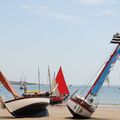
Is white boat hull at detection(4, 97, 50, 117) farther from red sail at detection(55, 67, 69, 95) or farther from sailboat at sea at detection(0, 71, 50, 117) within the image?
red sail at detection(55, 67, 69, 95)

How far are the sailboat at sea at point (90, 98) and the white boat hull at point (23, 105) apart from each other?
2.72 metres

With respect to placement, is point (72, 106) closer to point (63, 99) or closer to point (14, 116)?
point (14, 116)

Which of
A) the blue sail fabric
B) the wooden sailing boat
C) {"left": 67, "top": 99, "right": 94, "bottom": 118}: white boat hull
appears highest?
the blue sail fabric

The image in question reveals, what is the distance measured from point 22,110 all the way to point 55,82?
3811 centimetres

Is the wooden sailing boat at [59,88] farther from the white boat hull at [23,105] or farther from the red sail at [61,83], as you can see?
the white boat hull at [23,105]

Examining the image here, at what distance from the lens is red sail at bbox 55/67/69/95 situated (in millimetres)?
78375

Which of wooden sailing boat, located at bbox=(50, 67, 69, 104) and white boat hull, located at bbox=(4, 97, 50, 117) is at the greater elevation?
white boat hull, located at bbox=(4, 97, 50, 117)

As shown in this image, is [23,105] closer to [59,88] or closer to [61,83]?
[59,88]

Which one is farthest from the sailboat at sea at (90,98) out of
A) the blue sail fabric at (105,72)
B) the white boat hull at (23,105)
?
the white boat hull at (23,105)

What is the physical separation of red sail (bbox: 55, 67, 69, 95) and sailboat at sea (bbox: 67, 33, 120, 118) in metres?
35.8

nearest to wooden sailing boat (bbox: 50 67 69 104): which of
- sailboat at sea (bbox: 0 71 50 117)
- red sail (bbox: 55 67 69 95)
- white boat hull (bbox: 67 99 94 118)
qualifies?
red sail (bbox: 55 67 69 95)

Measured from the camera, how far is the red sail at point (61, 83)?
7838cm

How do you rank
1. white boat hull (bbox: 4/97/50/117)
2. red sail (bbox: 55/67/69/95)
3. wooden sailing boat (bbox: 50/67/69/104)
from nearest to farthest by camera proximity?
white boat hull (bbox: 4/97/50/117)
wooden sailing boat (bbox: 50/67/69/104)
red sail (bbox: 55/67/69/95)

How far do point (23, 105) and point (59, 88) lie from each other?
129ft
